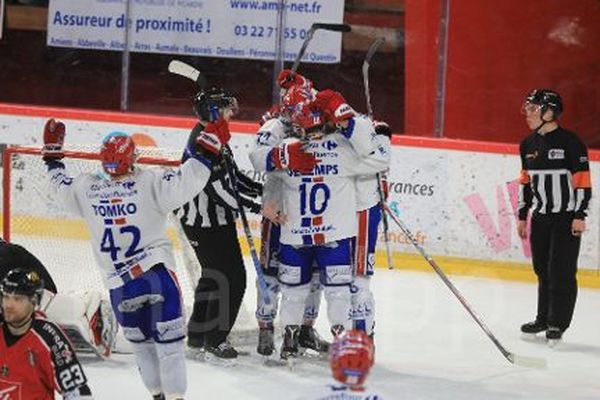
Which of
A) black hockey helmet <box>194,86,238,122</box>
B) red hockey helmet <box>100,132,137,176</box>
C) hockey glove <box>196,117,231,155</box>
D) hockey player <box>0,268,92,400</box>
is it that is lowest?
hockey player <box>0,268,92,400</box>

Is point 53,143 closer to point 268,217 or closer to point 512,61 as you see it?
point 268,217

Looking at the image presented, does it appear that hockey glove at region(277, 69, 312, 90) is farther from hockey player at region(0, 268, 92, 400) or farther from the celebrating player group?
hockey player at region(0, 268, 92, 400)

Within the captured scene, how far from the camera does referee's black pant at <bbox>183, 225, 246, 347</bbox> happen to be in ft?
20.4

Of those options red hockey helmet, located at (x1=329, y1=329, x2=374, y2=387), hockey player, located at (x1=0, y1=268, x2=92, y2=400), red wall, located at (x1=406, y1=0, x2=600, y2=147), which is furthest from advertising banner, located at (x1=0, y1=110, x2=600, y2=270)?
red hockey helmet, located at (x1=329, y1=329, x2=374, y2=387)

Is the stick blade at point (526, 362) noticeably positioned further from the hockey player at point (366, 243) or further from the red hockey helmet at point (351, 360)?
the red hockey helmet at point (351, 360)

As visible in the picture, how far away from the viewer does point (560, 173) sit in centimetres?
683

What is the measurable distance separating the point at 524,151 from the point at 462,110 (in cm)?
236

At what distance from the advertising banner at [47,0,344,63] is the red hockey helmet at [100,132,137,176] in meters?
4.38

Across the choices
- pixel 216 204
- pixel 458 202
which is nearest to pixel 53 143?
pixel 216 204

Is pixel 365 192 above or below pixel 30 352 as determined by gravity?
above

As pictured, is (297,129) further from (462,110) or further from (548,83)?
(548,83)

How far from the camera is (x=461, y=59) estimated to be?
9.30 m

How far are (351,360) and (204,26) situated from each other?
6514mm

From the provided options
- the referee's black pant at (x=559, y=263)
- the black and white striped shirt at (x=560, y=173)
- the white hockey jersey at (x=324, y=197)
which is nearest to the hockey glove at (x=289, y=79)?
the white hockey jersey at (x=324, y=197)
